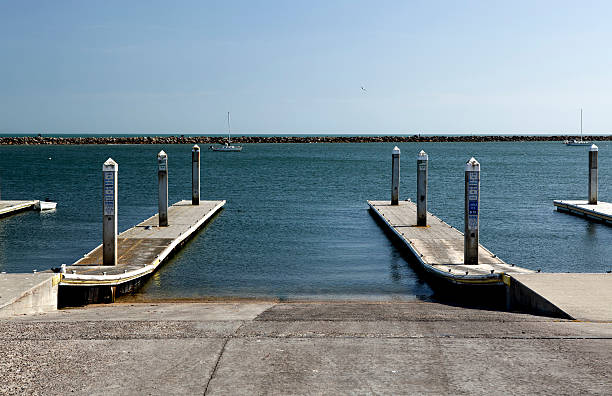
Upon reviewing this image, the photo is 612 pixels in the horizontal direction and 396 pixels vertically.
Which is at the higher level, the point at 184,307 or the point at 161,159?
the point at 161,159

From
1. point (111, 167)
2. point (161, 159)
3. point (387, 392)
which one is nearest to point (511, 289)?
point (387, 392)

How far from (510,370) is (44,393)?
504 centimetres

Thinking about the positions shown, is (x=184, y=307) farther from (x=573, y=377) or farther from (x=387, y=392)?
(x=573, y=377)

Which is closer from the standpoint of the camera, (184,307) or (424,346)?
(424,346)

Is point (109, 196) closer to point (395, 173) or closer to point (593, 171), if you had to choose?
point (395, 173)

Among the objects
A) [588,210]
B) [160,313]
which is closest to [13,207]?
[160,313]

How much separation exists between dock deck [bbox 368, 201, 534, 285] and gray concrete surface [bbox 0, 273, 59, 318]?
27.4ft

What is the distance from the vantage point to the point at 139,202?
38.2m

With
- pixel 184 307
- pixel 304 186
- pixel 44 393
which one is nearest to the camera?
pixel 44 393

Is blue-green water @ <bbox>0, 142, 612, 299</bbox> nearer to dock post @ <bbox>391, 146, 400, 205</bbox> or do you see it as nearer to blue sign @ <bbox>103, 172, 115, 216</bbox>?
dock post @ <bbox>391, 146, 400, 205</bbox>

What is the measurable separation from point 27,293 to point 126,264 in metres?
4.94

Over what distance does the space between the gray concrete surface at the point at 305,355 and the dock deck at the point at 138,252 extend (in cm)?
378

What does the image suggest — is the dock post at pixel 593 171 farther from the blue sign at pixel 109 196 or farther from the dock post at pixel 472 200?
the blue sign at pixel 109 196

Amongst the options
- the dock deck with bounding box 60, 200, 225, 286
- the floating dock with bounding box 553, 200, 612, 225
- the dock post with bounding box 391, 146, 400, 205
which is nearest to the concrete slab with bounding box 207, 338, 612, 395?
the dock deck with bounding box 60, 200, 225, 286
